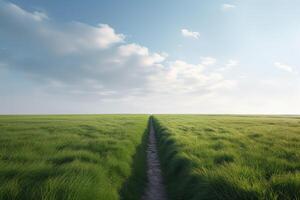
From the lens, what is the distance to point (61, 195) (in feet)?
15.8

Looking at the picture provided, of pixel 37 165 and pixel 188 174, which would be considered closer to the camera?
pixel 37 165

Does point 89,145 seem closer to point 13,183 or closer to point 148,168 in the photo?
point 148,168

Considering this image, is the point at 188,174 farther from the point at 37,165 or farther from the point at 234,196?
the point at 37,165

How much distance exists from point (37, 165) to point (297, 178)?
735 centimetres

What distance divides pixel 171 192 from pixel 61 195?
3936mm

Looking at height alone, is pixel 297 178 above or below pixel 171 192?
above

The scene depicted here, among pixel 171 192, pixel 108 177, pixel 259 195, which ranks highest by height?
pixel 259 195

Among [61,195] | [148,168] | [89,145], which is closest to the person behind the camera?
[61,195]

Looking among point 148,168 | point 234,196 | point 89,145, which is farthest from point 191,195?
point 89,145

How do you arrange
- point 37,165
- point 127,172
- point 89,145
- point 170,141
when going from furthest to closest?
point 170,141 < point 89,145 < point 127,172 < point 37,165

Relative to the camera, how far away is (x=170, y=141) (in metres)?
14.3

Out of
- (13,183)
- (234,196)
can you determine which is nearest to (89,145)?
(13,183)

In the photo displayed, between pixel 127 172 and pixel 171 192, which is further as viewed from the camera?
pixel 127 172

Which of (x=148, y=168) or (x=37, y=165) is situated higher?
(x=37, y=165)
